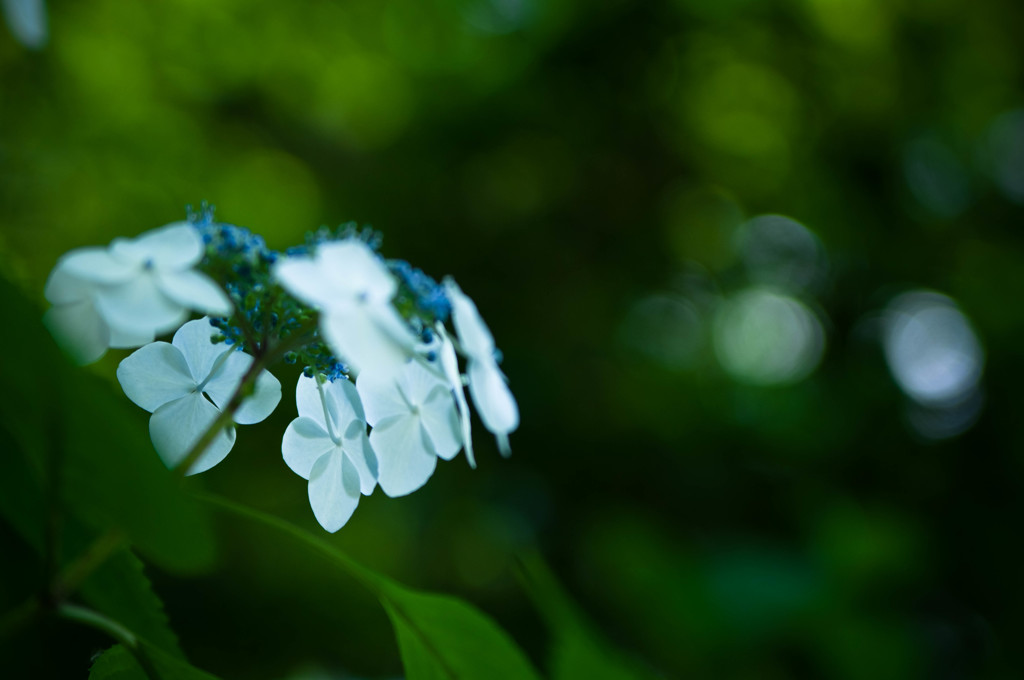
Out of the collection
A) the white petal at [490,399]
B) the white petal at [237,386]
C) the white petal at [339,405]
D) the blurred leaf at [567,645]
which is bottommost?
the blurred leaf at [567,645]

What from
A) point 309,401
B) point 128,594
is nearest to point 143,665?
point 128,594

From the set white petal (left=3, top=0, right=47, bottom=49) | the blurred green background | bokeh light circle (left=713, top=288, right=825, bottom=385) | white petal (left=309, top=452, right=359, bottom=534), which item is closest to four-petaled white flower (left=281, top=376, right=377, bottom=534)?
white petal (left=309, top=452, right=359, bottom=534)

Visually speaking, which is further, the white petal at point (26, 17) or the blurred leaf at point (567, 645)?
the white petal at point (26, 17)

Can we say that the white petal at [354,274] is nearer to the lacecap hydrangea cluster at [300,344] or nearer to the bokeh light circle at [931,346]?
the lacecap hydrangea cluster at [300,344]

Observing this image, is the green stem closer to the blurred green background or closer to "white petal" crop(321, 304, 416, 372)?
"white petal" crop(321, 304, 416, 372)

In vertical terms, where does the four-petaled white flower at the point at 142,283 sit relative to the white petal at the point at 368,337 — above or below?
above

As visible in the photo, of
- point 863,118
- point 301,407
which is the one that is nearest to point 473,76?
point 863,118

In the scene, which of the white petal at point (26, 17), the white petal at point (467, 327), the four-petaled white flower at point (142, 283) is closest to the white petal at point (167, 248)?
the four-petaled white flower at point (142, 283)
